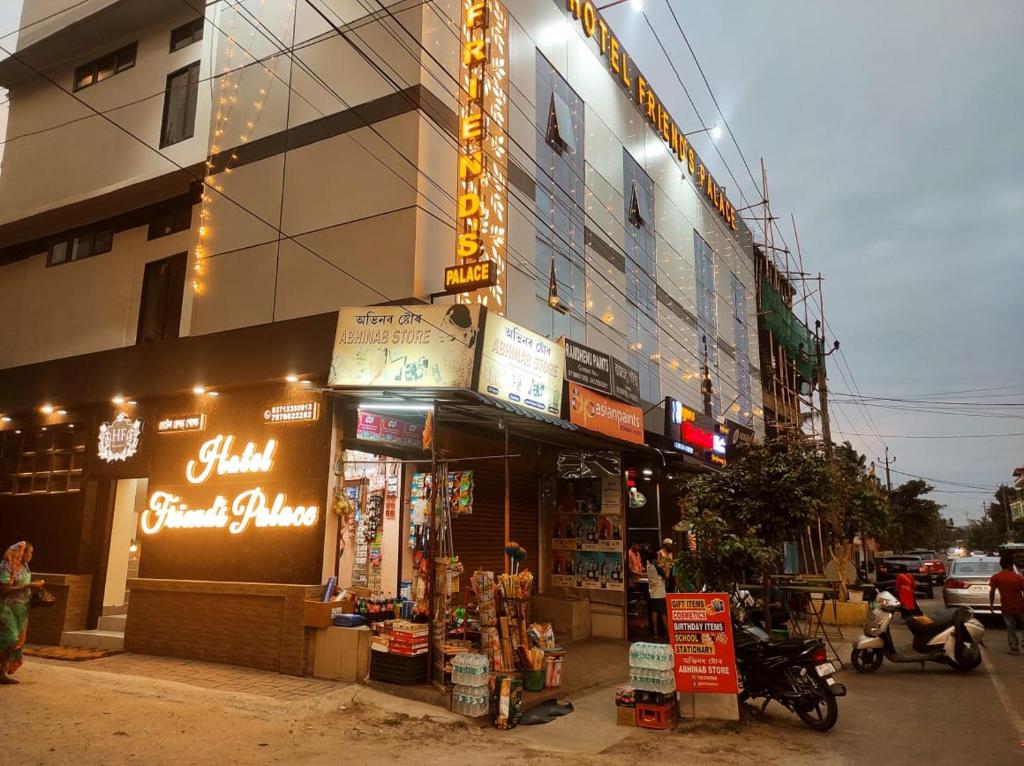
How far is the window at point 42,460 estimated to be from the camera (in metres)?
13.6

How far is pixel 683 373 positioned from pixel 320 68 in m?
13.5

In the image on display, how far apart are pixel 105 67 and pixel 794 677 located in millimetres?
18821

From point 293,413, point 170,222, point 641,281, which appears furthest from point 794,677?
point 170,222

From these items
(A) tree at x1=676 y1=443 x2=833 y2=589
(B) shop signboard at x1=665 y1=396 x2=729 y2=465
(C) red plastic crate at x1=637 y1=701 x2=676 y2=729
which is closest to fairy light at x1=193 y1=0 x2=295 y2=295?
(A) tree at x1=676 y1=443 x2=833 y2=589

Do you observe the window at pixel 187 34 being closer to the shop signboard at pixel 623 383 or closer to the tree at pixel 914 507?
the shop signboard at pixel 623 383

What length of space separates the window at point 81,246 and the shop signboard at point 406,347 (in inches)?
365

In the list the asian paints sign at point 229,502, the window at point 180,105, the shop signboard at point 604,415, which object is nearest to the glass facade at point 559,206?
the shop signboard at point 604,415

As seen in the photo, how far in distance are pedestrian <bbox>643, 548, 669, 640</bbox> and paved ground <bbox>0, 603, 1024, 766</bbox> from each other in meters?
3.92

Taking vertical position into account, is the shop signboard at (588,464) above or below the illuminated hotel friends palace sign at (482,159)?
below

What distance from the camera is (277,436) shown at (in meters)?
10.9

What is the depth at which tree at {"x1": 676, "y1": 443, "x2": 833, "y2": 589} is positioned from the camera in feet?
31.6

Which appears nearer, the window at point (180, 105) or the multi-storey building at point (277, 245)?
the multi-storey building at point (277, 245)

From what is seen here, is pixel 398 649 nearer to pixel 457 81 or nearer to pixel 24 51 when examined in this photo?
pixel 457 81

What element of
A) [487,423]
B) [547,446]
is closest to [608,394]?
[547,446]
